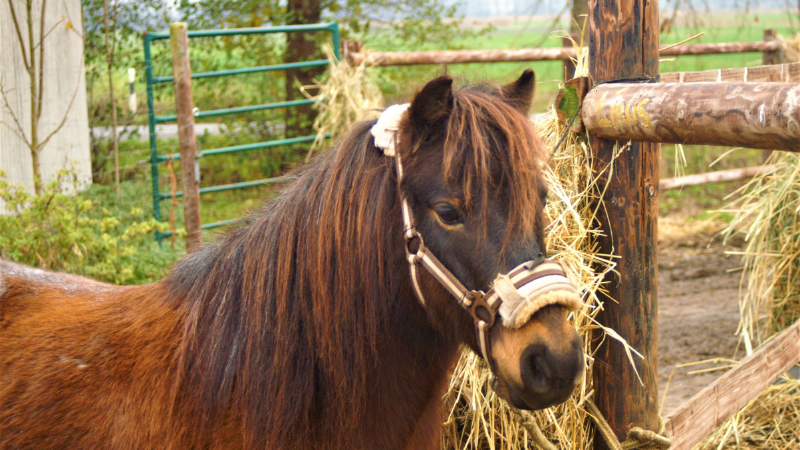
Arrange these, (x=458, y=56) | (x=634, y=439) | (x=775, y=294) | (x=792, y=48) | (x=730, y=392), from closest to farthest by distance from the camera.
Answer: (x=634, y=439)
(x=730, y=392)
(x=775, y=294)
(x=458, y=56)
(x=792, y=48)

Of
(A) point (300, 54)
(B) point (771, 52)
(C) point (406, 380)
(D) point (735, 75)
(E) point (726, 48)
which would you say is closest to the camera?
(C) point (406, 380)

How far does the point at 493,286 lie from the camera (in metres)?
1.48

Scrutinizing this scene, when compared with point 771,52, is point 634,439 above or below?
below

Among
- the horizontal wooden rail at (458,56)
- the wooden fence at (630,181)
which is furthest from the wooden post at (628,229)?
the horizontal wooden rail at (458,56)

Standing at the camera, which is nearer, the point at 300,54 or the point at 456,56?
the point at 456,56

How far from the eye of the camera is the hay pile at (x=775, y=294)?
11.3 ft

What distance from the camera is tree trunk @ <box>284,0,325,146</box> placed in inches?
354

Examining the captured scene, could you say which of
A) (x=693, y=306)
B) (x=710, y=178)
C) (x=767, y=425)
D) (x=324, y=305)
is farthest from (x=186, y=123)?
(x=710, y=178)

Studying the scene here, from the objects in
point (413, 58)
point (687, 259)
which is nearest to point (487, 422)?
point (413, 58)

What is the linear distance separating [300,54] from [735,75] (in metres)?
7.48

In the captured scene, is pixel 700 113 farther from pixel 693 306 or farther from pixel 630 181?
pixel 693 306

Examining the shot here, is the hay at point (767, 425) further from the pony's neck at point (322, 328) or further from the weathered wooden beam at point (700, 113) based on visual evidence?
the pony's neck at point (322, 328)

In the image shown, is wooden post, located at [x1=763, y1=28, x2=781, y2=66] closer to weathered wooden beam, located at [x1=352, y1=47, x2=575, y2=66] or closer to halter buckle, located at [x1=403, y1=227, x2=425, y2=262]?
weathered wooden beam, located at [x1=352, y1=47, x2=575, y2=66]

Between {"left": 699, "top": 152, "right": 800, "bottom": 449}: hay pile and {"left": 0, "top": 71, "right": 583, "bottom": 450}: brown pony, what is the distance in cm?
255
